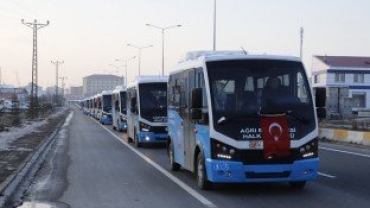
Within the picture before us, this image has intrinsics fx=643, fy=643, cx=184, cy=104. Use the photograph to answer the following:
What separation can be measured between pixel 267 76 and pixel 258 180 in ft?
6.34

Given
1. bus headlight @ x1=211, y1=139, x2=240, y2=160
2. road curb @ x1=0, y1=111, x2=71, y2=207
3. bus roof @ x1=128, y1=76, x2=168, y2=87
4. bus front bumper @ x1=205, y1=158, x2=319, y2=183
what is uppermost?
bus roof @ x1=128, y1=76, x2=168, y2=87

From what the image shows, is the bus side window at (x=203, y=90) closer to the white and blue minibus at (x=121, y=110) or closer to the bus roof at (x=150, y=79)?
the bus roof at (x=150, y=79)

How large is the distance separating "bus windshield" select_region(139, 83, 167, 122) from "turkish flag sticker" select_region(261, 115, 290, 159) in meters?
13.3

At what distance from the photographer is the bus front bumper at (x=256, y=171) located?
36.6ft

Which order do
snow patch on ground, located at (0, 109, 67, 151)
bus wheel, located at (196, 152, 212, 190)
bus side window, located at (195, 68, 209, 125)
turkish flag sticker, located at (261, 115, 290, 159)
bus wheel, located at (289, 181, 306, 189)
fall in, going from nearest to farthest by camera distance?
turkish flag sticker, located at (261, 115, 290, 159) < bus side window, located at (195, 68, 209, 125) < bus wheel, located at (196, 152, 212, 190) < bus wheel, located at (289, 181, 306, 189) < snow patch on ground, located at (0, 109, 67, 151)

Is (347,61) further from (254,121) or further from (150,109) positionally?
(254,121)

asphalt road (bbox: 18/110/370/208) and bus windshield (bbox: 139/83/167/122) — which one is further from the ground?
bus windshield (bbox: 139/83/167/122)

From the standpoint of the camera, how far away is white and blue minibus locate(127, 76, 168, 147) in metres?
24.5

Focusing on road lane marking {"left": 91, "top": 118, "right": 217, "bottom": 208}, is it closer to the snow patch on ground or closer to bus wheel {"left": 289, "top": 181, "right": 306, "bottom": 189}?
bus wheel {"left": 289, "top": 181, "right": 306, "bottom": 189}

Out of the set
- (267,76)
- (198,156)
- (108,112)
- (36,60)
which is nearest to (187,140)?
(198,156)

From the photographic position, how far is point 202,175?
1205 centimetres

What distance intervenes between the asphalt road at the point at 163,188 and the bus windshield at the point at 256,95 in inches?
48.3

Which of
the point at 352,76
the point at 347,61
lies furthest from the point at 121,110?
the point at 347,61

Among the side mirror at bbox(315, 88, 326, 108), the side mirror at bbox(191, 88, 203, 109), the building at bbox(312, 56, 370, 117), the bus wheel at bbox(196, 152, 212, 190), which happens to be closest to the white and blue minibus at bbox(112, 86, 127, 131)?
the bus wheel at bbox(196, 152, 212, 190)
